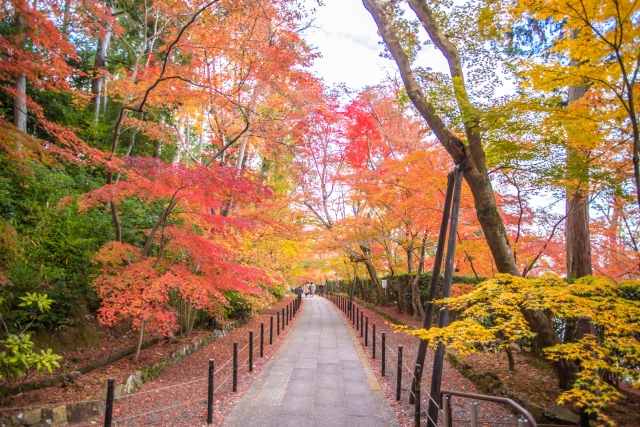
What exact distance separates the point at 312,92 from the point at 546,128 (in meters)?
7.91

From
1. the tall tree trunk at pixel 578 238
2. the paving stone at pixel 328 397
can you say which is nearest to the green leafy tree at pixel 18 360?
the paving stone at pixel 328 397

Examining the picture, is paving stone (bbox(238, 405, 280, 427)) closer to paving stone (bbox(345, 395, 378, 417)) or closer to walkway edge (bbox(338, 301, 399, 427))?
paving stone (bbox(345, 395, 378, 417))

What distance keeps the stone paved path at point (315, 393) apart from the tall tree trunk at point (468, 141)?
301 centimetres

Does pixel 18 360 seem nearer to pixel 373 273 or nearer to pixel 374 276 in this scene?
pixel 373 273

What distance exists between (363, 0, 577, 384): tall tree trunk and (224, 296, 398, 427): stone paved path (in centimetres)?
301

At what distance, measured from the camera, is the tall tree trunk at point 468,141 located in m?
6.01

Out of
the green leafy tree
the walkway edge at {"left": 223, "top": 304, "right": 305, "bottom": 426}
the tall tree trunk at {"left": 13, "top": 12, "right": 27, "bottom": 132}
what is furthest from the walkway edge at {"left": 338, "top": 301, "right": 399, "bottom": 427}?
the tall tree trunk at {"left": 13, "top": 12, "right": 27, "bottom": 132}

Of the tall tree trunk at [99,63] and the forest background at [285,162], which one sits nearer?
the forest background at [285,162]

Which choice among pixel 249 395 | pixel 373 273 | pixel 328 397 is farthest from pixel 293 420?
pixel 373 273

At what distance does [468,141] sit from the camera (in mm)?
6590

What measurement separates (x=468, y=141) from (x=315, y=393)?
530 centimetres

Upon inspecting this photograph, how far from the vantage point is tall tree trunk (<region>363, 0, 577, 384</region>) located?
6.01m

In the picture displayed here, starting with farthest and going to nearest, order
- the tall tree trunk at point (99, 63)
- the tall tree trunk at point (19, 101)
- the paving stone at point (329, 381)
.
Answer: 1. the tall tree trunk at point (99, 63)
2. the tall tree trunk at point (19, 101)
3. the paving stone at point (329, 381)

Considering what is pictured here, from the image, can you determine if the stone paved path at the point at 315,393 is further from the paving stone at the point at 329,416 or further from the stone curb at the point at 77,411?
the stone curb at the point at 77,411
